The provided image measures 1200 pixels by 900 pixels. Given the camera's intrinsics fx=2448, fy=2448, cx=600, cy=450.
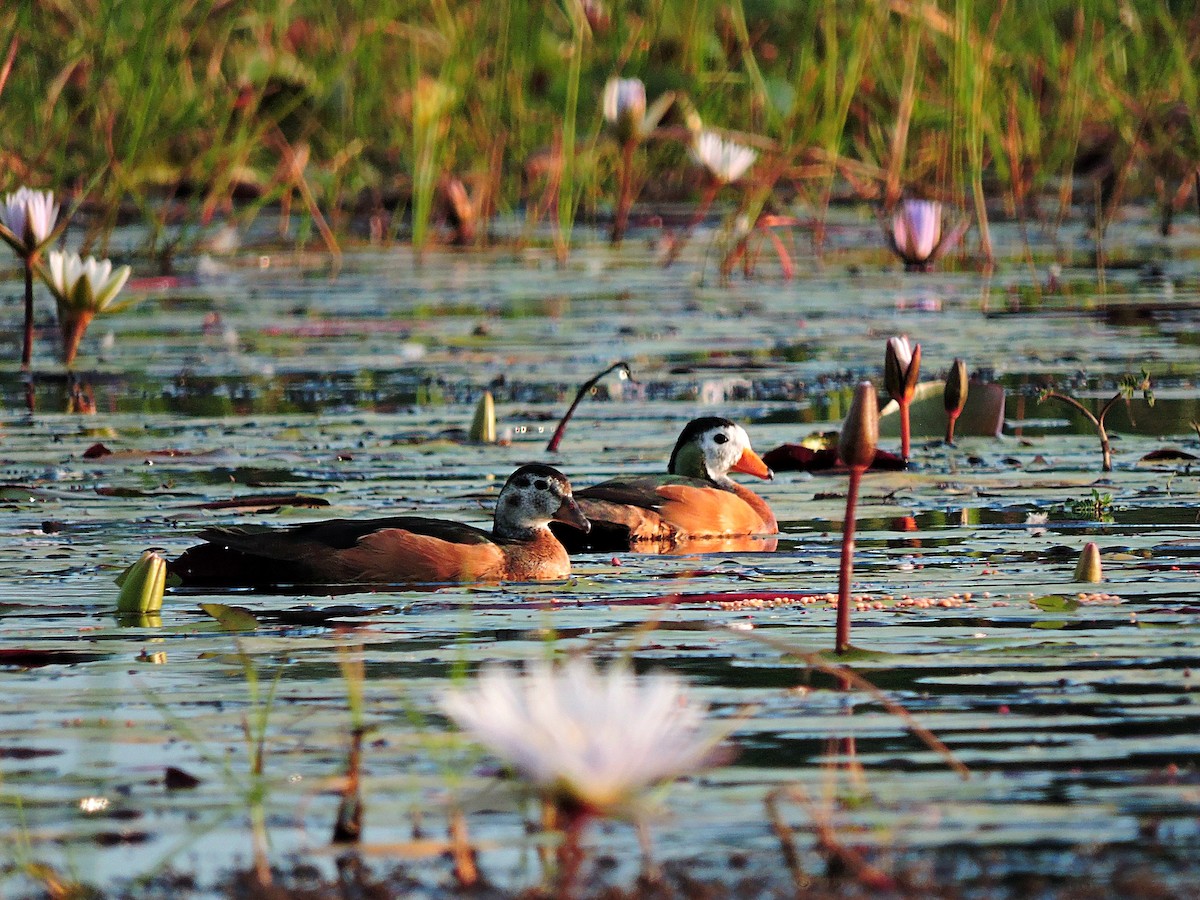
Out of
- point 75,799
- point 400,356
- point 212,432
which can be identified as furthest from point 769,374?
point 75,799

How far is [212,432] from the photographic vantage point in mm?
8367

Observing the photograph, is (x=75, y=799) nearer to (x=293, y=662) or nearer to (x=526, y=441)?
(x=293, y=662)

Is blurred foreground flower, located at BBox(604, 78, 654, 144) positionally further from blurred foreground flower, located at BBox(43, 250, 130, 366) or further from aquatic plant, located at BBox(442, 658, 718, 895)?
aquatic plant, located at BBox(442, 658, 718, 895)

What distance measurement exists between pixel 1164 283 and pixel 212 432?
244 inches

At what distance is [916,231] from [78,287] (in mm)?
4118

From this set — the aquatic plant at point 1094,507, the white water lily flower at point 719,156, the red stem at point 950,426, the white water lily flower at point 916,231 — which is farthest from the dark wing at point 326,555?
the white water lily flower at point 719,156

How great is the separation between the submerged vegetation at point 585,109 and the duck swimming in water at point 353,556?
593cm

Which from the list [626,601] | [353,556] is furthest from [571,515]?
[626,601]

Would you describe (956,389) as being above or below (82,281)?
below

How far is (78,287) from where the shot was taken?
9172mm

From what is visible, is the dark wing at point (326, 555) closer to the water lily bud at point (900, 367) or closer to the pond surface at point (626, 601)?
the pond surface at point (626, 601)

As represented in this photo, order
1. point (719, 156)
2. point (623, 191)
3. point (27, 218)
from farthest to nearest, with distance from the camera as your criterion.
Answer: point (623, 191) < point (719, 156) < point (27, 218)

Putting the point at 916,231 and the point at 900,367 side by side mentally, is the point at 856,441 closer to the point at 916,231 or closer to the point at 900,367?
the point at 900,367

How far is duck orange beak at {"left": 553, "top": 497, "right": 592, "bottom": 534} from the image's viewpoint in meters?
6.38
